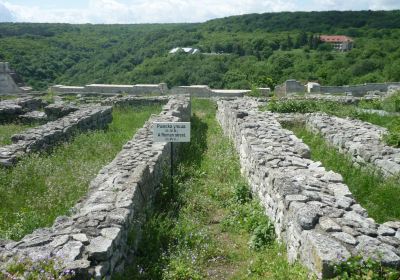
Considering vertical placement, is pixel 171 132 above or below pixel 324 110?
above

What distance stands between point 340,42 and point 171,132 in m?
66.0

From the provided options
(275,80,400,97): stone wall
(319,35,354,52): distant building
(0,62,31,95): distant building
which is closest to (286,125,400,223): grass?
(275,80,400,97): stone wall

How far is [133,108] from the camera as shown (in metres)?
16.5

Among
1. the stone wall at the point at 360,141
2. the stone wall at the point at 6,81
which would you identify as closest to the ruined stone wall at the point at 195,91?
the stone wall at the point at 6,81

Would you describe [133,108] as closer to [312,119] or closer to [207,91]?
[207,91]

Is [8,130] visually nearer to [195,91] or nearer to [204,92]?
[195,91]

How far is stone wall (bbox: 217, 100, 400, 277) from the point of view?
3.45m

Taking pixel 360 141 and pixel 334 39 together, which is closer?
pixel 360 141

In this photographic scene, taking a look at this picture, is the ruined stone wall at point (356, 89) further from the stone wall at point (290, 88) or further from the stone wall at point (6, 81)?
the stone wall at point (6, 81)

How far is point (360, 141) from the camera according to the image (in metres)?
7.84

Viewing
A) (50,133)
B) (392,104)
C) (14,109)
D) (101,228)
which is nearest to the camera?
(101,228)

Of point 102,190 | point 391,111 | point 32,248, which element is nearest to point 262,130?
point 102,190

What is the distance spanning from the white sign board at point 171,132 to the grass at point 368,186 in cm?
270

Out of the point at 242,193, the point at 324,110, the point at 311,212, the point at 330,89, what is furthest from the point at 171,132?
Answer: the point at 330,89
